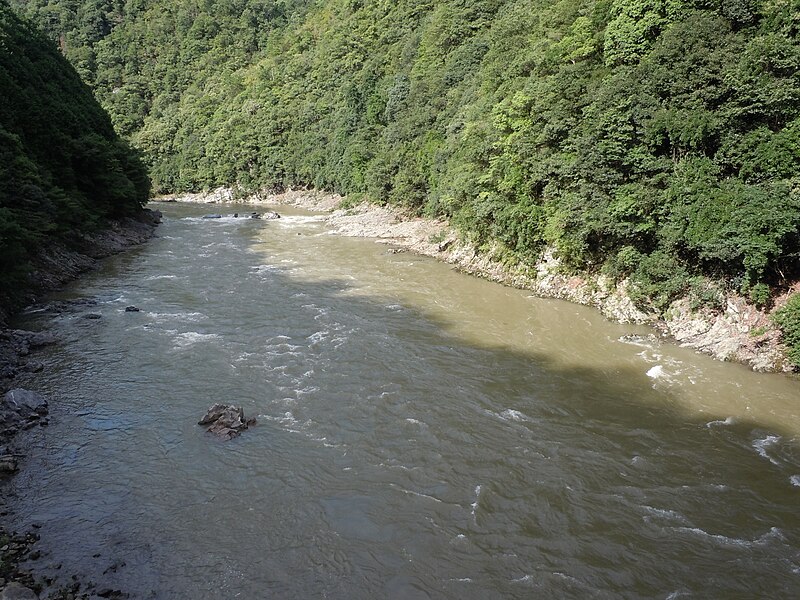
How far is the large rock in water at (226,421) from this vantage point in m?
12.1

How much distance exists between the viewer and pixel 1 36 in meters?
31.9

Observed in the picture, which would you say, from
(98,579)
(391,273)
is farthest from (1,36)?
(98,579)

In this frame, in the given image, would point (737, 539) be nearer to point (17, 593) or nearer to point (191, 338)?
point (17, 593)

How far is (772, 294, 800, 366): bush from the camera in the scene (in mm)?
14758

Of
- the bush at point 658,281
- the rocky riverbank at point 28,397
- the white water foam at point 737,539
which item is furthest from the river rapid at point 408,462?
the bush at point 658,281

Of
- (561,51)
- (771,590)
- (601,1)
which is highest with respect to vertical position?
(601,1)

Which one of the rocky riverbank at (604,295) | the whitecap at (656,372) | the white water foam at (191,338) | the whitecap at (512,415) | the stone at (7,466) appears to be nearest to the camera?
the stone at (7,466)

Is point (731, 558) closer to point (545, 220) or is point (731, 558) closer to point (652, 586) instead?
point (652, 586)

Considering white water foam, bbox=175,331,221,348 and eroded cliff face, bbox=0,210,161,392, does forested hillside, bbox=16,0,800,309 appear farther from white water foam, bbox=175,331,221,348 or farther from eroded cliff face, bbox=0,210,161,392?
eroded cliff face, bbox=0,210,161,392

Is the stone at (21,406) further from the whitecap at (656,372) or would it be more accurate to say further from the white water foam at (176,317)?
the whitecap at (656,372)

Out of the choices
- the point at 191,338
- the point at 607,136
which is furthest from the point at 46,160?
the point at 607,136

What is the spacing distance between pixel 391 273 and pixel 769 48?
1786 cm

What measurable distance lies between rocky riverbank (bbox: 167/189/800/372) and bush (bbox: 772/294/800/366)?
0.38 m

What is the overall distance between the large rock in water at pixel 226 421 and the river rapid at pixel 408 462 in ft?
1.02
